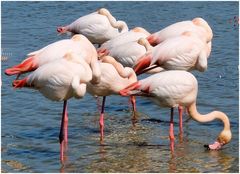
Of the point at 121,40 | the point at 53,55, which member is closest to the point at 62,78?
the point at 53,55

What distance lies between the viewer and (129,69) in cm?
895

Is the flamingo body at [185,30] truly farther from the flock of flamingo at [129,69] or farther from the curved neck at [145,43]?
the curved neck at [145,43]

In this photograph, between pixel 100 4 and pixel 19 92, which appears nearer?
pixel 19 92

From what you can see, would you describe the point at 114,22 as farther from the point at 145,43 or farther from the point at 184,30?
the point at 145,43

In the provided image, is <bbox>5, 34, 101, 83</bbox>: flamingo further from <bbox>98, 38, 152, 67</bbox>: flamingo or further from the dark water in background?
<bbox>98, 38, 152, 67</bbox>: flamingo

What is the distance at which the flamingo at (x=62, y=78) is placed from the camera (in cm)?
779

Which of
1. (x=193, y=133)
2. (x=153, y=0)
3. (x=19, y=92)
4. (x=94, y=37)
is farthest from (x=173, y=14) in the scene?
(x=193, y=133)

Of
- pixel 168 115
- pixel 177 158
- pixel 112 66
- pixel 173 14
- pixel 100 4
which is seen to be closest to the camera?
pixel 177 158

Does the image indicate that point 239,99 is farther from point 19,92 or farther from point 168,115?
point 19,92

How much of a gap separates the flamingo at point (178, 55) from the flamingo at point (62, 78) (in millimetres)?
1576

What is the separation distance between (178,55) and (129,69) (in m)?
0.81

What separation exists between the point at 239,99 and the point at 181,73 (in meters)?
2.39

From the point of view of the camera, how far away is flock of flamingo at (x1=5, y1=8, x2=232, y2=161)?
26.0 feet

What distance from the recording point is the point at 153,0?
65.4 ft
